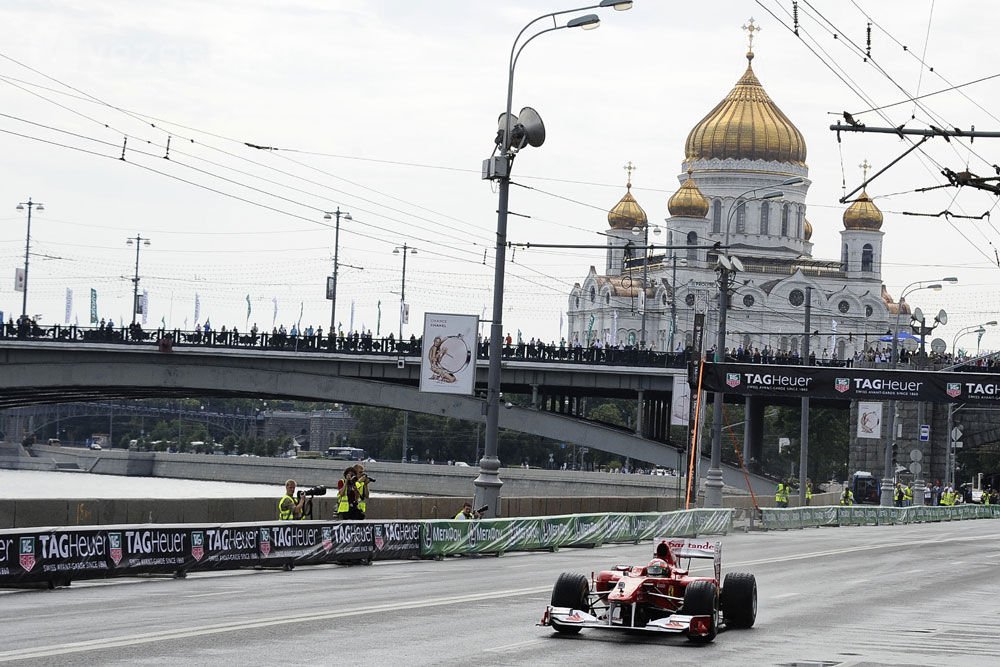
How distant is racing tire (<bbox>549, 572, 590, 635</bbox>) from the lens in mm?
16094

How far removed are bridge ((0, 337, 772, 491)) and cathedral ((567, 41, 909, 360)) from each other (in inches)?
2459

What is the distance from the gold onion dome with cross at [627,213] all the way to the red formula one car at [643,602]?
131662mm

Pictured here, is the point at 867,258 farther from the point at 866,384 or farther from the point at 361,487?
the point at 361,487

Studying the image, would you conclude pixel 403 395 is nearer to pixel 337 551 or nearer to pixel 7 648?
pixel 337 551

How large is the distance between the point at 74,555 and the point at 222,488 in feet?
302

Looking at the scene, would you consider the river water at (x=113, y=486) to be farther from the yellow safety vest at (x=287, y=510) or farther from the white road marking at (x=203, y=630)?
the white road marking at (x=203, y=630)

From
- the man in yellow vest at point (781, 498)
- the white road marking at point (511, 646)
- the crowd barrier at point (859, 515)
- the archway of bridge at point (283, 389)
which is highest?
the archway of bridge at point (283, 389)

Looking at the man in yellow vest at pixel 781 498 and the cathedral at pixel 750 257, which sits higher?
the cathedral at pixel 750 257

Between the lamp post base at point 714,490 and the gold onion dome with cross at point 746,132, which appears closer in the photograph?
the lamp post base at point 714,490

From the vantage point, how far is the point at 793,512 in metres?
52.6

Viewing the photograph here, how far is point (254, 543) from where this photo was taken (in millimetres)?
→ 24891

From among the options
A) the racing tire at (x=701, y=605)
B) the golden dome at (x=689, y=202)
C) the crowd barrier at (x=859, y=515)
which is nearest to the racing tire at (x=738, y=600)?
the racing tire at (x=701, y=605)

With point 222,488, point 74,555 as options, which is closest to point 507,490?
point 222,488

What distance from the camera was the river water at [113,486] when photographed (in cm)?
9738
